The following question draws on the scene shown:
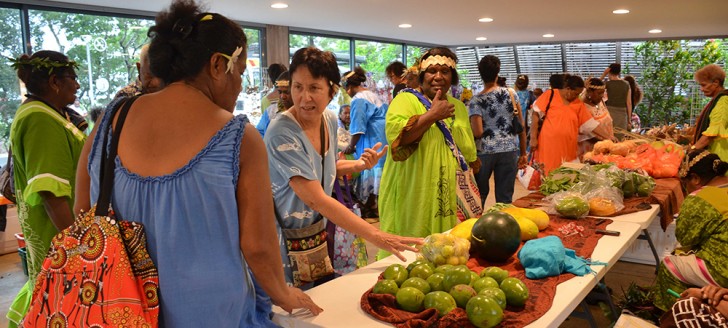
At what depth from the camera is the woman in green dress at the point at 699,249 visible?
225 cm

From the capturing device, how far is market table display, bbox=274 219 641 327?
1.56 m

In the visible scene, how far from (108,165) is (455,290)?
3.09ft

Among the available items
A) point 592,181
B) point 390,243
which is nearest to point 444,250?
point 390,243

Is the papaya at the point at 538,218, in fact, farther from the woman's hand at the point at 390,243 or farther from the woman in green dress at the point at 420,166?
the woman's hand at the point at 390,243

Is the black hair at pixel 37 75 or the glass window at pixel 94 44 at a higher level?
the glass window at pixel 94 44

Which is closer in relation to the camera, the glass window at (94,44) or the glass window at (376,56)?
the glass window at (94,44)

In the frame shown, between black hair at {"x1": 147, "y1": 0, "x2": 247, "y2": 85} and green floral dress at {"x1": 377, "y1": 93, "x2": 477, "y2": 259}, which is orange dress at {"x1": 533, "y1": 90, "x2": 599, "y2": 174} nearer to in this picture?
green floral dress at {"x1": 377, "y1": 93, "x2": 477, "y2": 259}

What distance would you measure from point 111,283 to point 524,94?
8655 mm

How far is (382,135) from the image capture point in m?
6.02

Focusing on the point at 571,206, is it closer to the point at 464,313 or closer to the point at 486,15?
the point at 464,313

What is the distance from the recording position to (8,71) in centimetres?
597

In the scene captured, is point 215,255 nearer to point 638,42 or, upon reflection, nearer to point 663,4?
point 663,4

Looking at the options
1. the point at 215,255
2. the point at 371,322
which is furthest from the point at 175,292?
the point at 371,322

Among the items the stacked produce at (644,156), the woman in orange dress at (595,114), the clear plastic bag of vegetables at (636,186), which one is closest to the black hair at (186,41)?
the clear plastic bag of vegetables at (636,186)
